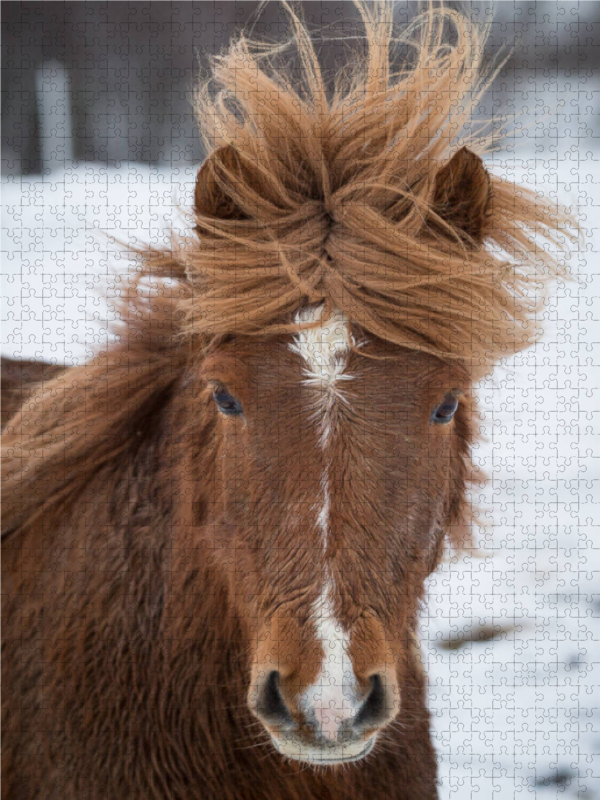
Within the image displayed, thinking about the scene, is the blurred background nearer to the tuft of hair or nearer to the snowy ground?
the snowy ground

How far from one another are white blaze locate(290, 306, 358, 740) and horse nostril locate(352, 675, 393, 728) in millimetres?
92

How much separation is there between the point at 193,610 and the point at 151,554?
202mm

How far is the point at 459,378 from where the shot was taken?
1691mm

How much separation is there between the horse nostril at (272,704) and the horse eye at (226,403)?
0.60m

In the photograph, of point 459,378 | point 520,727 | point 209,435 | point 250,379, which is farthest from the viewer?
point 520,727

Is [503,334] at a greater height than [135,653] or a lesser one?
greater

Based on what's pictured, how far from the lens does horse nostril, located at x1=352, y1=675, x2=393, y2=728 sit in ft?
4.45

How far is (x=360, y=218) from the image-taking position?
1.61 m

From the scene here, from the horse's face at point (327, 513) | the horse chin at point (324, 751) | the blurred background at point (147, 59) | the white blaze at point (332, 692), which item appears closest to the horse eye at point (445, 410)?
the horse's face at point (327, 513)

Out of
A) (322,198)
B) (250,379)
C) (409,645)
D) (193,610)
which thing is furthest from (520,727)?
(322,198)

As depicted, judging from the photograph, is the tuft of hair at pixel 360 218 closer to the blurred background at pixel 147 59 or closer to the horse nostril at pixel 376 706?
the horse nostril at pixel 376 706

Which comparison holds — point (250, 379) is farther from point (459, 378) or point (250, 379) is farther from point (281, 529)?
point (459, 378)

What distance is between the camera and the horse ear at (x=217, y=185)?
5.38ft

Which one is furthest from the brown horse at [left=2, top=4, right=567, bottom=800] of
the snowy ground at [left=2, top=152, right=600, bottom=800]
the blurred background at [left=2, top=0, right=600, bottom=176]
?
the blurred background at [left=2, top=0, right=600, bottom=176]
